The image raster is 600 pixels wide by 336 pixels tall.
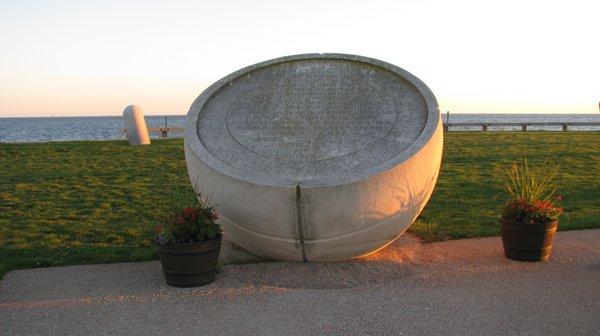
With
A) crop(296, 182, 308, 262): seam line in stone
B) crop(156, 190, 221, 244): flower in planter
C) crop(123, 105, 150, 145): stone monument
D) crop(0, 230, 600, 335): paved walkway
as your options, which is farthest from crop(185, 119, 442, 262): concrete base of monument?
crop(123, 105, 150, 145): stone monument

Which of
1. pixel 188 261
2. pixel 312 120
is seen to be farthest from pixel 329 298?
pixel 312 120

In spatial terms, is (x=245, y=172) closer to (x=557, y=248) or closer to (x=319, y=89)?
(x=319, y=89)

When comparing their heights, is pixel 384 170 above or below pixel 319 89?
below

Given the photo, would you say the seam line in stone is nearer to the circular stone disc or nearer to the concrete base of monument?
the concrete base of monument

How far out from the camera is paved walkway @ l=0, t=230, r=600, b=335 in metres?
4.80

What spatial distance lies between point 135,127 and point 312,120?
56.4ft

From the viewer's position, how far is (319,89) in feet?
25.1

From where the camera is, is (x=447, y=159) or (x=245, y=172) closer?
(x=245, y=172)

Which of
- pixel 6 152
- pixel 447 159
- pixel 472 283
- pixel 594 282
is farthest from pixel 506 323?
pixel 6 152

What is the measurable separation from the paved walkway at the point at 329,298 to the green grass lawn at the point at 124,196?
3.58 feet

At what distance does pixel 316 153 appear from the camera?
22.0 feet

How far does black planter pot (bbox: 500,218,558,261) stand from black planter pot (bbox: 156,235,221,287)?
3.30m

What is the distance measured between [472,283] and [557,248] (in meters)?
2.04

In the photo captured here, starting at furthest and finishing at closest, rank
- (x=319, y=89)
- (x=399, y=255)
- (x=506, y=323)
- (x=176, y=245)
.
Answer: (x=319, y=89) < (x=399, y=255) < (x=176, y=245) < (x=506, y=323)
